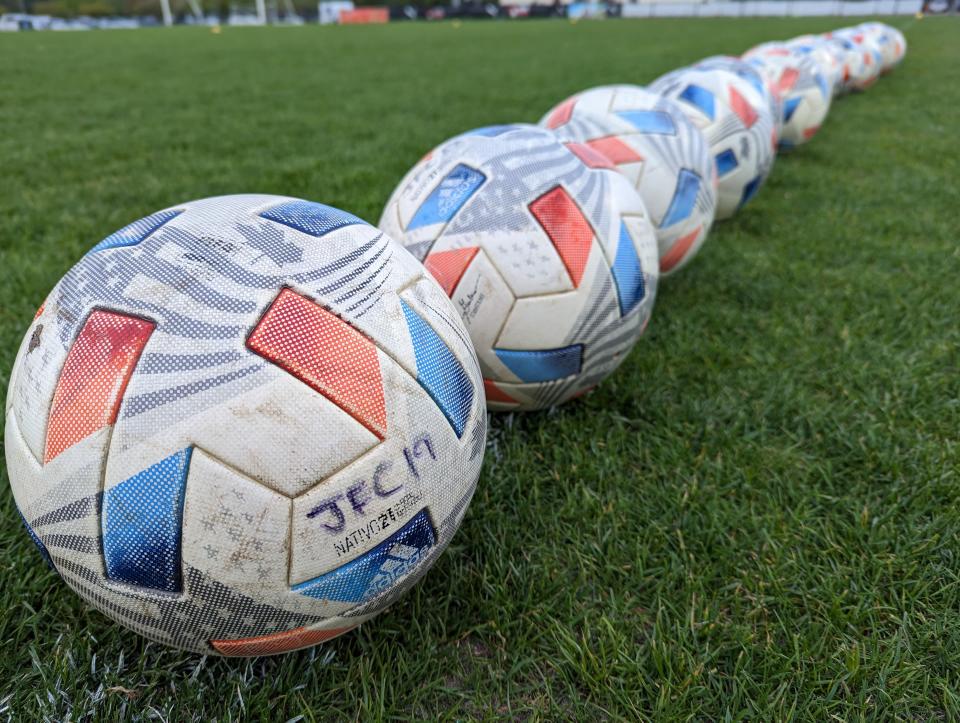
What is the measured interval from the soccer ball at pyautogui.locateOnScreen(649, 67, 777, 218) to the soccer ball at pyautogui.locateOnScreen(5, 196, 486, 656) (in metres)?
3.32

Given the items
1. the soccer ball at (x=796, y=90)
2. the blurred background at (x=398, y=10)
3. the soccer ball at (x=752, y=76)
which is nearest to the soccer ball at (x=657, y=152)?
the soccer ball at (x=752, y=76)

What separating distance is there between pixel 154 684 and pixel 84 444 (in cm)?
71

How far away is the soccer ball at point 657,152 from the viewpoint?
335cm

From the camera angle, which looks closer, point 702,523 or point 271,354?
point 271,354

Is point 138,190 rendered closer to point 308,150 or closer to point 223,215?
point 308,150

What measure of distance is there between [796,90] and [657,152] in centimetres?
410

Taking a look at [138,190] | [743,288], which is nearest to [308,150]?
[138,190]

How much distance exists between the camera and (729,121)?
4.30 metres

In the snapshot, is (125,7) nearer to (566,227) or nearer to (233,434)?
(566,227)

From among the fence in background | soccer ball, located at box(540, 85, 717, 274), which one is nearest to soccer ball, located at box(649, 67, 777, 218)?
soccer ball, located at box(540, 85, 717, 274)

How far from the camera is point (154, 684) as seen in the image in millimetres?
1702

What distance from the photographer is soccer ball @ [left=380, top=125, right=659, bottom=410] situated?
7.95 feet

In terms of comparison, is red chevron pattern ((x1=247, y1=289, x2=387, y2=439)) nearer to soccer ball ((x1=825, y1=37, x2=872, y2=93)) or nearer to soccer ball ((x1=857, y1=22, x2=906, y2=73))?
soccer ball ((x1=825, y1=37, x2=872, y2=93))

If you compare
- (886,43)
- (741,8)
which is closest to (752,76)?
(886,43)
